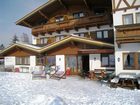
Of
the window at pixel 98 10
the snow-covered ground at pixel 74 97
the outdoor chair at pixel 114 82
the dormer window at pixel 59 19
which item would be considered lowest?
the snow-covered ground at pixel 74 97

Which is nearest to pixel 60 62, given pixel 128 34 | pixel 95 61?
pixel 95 61

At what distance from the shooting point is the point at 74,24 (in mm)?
25781

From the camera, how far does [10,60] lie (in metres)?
29.1

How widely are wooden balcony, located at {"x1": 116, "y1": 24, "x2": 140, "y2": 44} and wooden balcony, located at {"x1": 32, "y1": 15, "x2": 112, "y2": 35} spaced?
20.7 ft

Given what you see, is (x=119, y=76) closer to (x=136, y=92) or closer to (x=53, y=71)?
(x=136, y=92)

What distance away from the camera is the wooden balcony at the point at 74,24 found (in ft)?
Result: 77.9

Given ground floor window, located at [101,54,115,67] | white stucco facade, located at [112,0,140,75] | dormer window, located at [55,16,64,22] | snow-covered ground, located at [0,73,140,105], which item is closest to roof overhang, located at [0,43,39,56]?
dormer window, located at [55,16,64,22]

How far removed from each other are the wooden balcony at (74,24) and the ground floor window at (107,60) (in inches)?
166

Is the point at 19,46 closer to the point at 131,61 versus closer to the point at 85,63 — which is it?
the point at 85,63

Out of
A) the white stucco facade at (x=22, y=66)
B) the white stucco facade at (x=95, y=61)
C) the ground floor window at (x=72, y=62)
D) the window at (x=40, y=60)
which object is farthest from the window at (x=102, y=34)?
the white stucco facade at (x=22, y=66)

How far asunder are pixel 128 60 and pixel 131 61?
265 millimetres

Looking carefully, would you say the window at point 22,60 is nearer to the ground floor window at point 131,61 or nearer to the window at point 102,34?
the window at point 102,34

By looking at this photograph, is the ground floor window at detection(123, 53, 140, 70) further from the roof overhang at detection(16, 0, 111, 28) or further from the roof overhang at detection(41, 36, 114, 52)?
the roof overhang at detection(16, 0, 111, 28)

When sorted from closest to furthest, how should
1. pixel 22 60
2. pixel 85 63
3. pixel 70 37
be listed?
pixel 70 37
pixel 85 63
pixel 22 60
